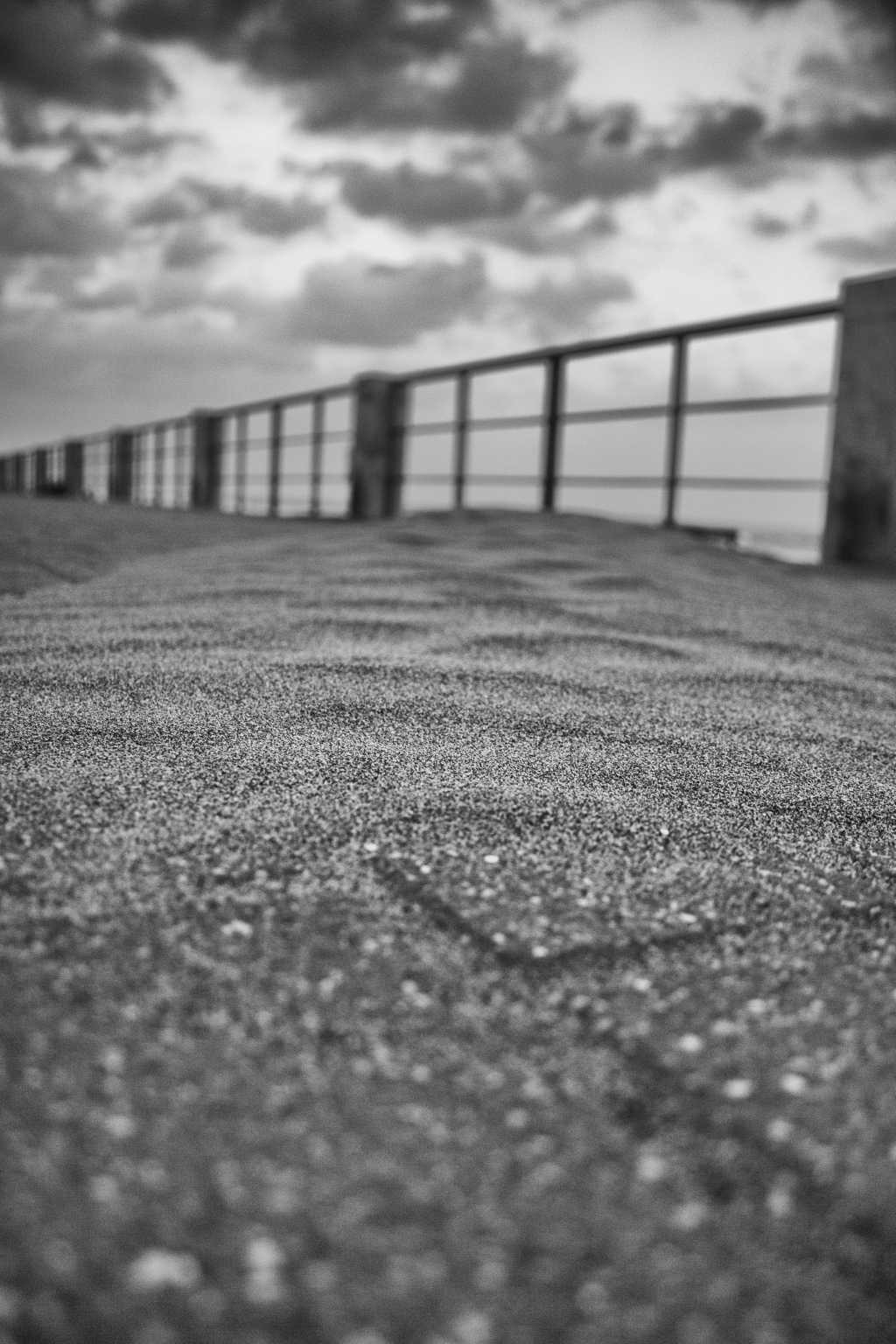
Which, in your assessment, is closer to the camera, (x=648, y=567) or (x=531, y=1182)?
(x=531, y=1182)

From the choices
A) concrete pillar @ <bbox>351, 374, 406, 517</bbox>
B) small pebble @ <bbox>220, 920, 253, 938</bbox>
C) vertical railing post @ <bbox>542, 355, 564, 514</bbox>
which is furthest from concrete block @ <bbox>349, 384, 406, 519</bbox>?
small pebble @ <bbox>220, 920, 253, 938</bbox>

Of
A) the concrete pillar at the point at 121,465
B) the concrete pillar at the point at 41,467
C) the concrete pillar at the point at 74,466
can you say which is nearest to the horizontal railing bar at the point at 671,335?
the concrete pillar at the point at 121,465

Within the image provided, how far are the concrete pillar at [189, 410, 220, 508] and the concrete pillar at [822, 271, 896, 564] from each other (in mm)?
10669

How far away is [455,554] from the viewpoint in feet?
11.6

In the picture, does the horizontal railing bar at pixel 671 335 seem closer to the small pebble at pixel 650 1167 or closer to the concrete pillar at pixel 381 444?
the concrete pillar at pixel 381 444

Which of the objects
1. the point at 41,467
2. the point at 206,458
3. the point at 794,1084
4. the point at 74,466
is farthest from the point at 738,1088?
the point at 41,467

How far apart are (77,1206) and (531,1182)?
0.23 m

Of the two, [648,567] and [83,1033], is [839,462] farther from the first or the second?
[83,1033]

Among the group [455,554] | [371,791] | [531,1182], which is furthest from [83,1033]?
[455,554]

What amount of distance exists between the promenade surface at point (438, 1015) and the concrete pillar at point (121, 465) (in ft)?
57.0

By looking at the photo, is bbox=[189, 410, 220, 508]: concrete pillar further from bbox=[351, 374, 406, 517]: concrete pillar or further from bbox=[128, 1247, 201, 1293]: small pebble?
bbox=[128, 1247, 201, 1293]: small pebble

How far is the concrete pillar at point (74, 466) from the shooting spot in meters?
20.4

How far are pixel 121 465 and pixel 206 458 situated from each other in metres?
4.70

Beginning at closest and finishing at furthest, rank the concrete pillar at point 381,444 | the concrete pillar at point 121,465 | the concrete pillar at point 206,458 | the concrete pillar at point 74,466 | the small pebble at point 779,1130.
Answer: the small pebble at point 779,1130, the concrete pillar at point 381,444, the concrete pillar at point 206,458, the concrete pillar at point 121,465, the concrete pillar at point 74,466
